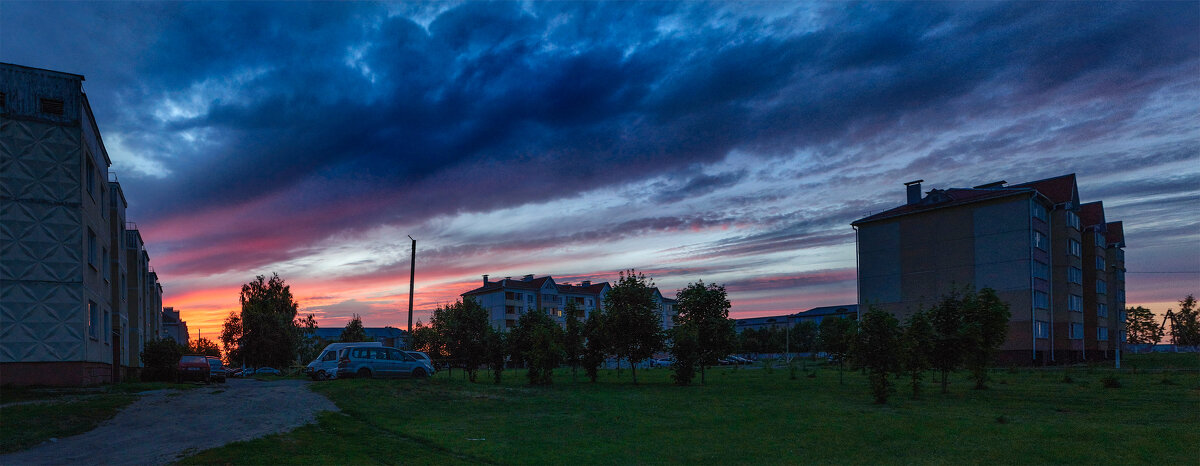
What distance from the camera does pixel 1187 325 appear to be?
111m

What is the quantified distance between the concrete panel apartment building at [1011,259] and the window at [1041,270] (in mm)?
87

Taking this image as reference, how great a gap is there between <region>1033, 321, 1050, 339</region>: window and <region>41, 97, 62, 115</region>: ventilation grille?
64335mm

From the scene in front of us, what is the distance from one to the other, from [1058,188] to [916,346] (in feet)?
159

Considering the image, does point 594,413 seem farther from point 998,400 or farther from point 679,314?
point 679,314

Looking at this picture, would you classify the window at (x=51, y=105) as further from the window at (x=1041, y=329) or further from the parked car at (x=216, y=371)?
the window at (x=1041, y=329)

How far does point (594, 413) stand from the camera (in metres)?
19.4

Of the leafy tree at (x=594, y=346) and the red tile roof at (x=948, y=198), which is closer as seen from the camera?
the leafy tree at (x=594, y=346)

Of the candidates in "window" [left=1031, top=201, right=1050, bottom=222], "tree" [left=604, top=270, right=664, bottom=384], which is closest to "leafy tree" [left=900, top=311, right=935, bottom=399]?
"tree" [left=604, top=270, right=664, bottom=384]

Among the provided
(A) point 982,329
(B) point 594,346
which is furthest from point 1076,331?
(B) point 594,346

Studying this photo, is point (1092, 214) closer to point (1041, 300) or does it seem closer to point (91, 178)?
point (1041, 300)

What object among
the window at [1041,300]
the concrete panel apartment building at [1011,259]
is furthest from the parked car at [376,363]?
the window at [1041,300]

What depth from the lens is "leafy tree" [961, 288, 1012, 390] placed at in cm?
2447

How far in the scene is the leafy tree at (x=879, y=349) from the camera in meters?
22.2

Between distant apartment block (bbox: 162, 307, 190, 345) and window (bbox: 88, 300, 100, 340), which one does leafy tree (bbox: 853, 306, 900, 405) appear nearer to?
window (bbox: 88, 300, 100, 340)
